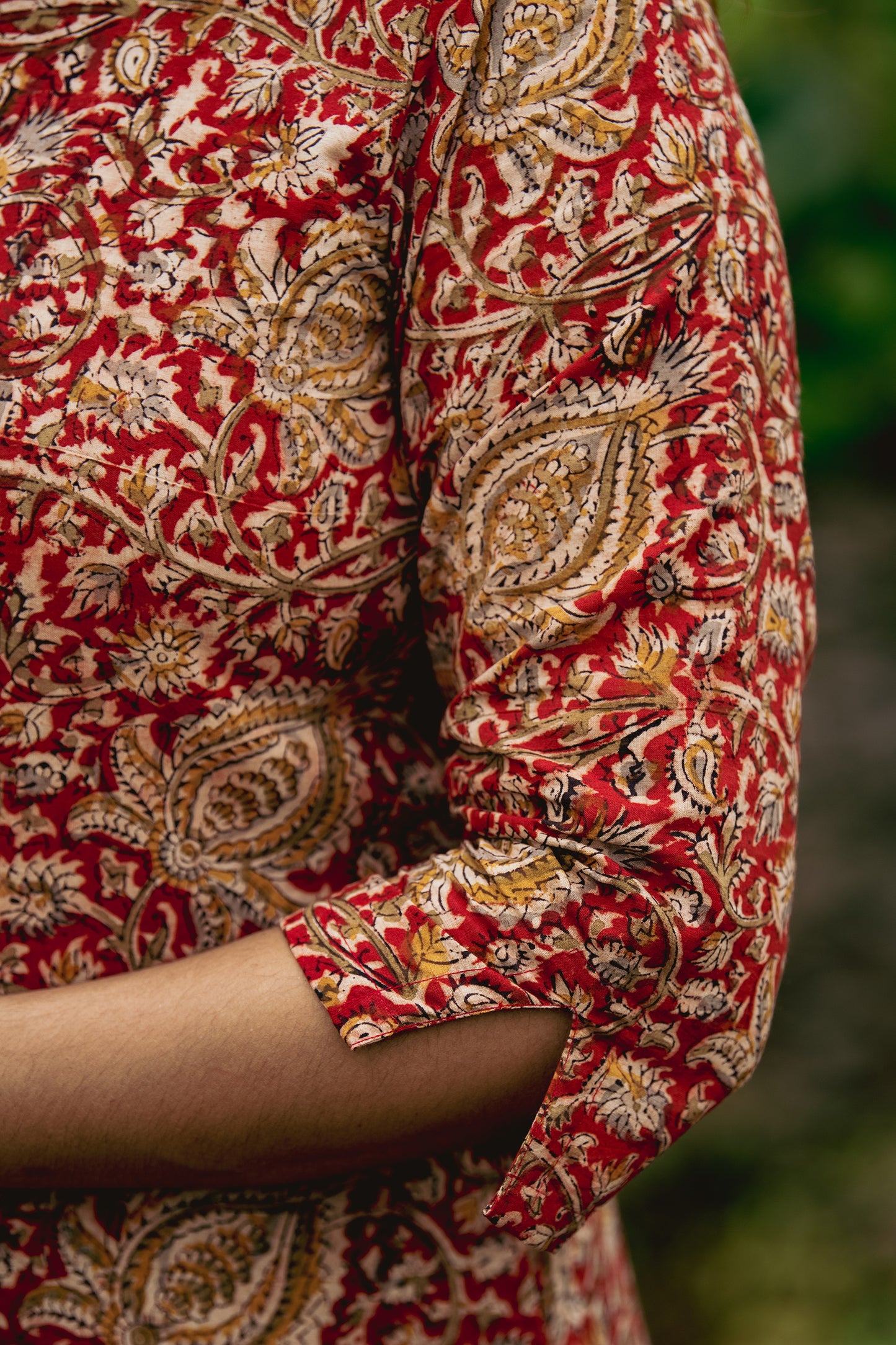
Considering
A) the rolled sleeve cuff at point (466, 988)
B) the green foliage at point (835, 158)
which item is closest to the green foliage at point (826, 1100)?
the green foliage at point (835, 158)

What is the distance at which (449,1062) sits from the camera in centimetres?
63

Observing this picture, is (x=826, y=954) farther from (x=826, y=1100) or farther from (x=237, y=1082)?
(x=237, y=1082)

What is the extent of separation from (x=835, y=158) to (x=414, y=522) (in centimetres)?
219

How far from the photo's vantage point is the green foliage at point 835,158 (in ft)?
7.90

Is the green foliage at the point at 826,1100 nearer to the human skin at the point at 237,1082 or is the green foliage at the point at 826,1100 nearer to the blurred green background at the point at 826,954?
the blurred green background at the point at 826,954

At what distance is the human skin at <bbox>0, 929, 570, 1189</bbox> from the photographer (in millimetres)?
631

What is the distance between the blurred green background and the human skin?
6.61ft

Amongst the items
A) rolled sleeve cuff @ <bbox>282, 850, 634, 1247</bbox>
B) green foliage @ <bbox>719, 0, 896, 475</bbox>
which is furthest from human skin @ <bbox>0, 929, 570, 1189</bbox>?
green foliage @ <bbox>719, 0, 896, 475</bbox>

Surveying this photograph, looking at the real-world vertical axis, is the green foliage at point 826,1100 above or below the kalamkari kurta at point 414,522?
below

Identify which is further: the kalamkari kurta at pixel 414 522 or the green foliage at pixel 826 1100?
the green foliage at pixel 826 1100

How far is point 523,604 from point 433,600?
3.6 inches

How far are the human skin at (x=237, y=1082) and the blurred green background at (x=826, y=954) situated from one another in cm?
201

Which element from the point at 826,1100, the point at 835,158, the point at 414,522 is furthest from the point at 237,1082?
the point at 835,158

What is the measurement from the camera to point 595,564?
587mm
